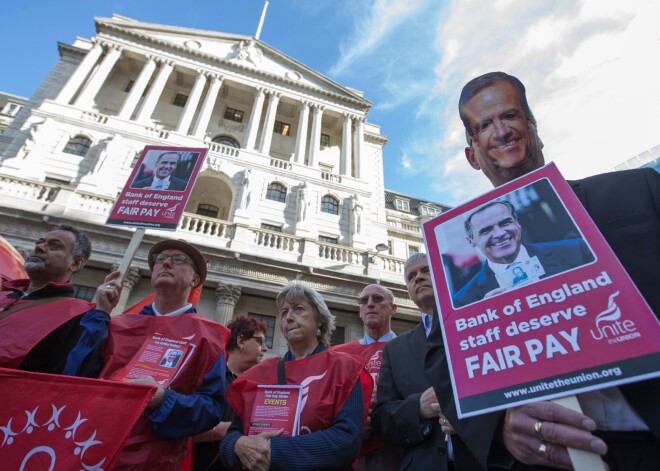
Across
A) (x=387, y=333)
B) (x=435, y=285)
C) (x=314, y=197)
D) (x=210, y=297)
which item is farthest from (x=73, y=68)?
(x=435, y=285)

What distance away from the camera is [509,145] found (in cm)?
216

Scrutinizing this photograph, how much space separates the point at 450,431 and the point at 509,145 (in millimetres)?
1833

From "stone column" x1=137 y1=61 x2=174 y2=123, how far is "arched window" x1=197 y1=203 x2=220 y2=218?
227 inches

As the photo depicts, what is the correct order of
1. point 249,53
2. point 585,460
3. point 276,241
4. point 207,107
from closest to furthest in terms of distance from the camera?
point 585,460 < point 276,241 < point 207,107 < point 249,53

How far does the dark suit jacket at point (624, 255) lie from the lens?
1.26 metres

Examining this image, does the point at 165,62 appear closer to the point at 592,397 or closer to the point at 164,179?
the point at 164,179

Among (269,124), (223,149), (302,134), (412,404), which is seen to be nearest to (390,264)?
(302,134)

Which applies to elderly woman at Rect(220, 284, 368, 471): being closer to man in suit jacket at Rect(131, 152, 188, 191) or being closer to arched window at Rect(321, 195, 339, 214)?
man in suit jacket at Rect(131, 152, 188, 191)

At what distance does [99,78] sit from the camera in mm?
19812

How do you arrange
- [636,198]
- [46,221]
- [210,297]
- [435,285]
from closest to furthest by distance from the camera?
[636,198] < [435,285] < [46,221] < [210,297]

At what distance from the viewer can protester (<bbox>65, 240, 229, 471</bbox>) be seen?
99.7 inches

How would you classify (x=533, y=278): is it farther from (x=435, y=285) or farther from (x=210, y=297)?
(x=210, y=297)

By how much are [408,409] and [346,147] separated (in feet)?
70.7

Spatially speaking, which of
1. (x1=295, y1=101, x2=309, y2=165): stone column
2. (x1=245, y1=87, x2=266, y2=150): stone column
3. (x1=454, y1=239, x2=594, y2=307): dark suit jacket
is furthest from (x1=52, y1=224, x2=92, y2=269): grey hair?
(x1=295, y1=101, x2=309, y2=165): stone column
